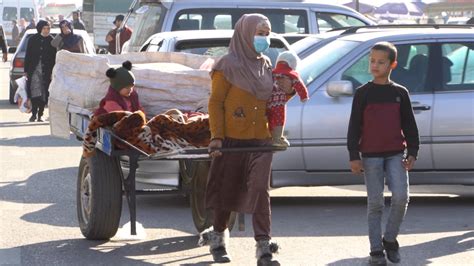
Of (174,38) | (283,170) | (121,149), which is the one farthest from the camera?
(174,38)

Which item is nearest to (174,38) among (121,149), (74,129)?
(74,129)

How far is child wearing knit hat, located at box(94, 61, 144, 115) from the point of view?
8.89 metres

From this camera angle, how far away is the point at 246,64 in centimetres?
779

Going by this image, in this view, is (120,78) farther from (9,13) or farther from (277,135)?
(9,13)

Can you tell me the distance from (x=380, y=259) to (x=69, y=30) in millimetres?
14107

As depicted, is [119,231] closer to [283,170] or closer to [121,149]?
[121,149]

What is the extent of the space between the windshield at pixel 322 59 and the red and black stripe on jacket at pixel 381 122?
2816mm

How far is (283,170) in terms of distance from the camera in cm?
1071

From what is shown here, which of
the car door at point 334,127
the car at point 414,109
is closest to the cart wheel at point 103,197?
the car at point 414,109

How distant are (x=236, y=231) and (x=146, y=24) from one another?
25.2 feet

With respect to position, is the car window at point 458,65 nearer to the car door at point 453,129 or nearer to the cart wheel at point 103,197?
the car door at point 453,129

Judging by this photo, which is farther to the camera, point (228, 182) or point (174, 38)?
point (174, 38)

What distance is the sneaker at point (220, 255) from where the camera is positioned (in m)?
8.11

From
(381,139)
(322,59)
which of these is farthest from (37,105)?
(381,139)
